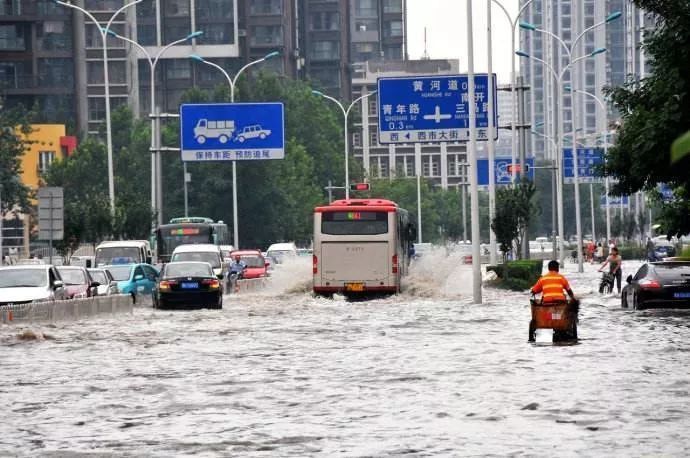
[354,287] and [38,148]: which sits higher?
[38,148]

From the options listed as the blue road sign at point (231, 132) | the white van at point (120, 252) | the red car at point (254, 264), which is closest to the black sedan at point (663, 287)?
the white van at point (120, 252)

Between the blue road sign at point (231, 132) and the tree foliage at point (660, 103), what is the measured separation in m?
→ 26.6

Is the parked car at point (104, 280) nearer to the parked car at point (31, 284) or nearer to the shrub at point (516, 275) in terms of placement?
the parked car at point (31, 284)

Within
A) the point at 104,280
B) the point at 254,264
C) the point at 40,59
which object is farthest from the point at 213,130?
the point at 40,59

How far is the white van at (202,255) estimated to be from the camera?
54719mm

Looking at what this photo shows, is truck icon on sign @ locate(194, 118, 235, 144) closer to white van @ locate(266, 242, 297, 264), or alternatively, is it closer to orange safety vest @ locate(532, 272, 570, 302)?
Result: white van @ locate(266, 242, 297, 264)

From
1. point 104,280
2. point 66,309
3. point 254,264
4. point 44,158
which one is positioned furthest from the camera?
point 44,158

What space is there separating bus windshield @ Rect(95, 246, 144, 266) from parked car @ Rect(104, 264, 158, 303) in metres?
5.80

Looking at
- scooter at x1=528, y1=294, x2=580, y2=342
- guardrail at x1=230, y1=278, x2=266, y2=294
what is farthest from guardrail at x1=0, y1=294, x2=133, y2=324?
guardrail at x1=230, y1=278, x2=266, y2=294

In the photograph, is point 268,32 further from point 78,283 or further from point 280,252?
point 78,283

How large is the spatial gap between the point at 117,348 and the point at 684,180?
18.6 m

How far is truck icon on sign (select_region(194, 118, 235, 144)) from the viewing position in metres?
68.3

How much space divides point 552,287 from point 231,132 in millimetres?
42126

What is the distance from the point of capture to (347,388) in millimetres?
19562
